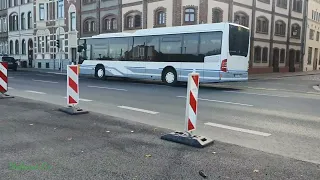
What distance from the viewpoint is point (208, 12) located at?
2769 cm

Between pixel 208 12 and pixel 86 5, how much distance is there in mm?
16878

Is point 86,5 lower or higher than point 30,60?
higher

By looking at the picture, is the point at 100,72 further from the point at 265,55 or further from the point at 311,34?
the point at 311,34

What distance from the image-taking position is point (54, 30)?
1631 inches

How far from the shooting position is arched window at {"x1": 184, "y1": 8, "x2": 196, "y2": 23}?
2759 cm

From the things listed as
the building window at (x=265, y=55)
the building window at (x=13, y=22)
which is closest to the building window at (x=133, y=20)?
the building window at (x=265, y=55)

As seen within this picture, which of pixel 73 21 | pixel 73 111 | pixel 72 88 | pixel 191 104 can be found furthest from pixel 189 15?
pixel 191 104

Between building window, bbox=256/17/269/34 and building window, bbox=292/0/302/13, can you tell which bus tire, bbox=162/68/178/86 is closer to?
building window, bbox=256/17/269/34

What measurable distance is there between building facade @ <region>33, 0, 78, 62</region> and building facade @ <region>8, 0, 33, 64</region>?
2.15 meters

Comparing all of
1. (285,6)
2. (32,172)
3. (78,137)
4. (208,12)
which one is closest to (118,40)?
(208,12)

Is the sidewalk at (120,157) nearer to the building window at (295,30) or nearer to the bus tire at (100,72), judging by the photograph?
the bus tire at (100,72)

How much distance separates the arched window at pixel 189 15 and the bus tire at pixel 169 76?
10823mm

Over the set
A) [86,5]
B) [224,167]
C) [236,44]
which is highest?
[86,5]

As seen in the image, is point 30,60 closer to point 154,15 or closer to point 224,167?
point 154,15
